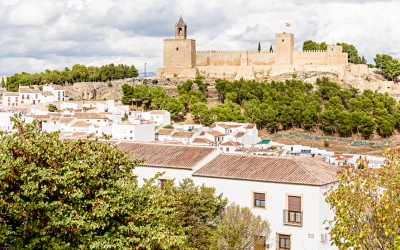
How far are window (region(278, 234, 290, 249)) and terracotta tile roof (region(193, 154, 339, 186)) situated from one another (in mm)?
1811

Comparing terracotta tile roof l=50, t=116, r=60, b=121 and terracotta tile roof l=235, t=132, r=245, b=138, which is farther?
terracotta tile roof l=50, t=116, r=60, b=121

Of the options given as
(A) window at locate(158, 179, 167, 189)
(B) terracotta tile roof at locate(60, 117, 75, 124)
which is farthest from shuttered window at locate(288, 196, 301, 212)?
(B) terracotta tile roof at locate(60, 117, 75, 124)

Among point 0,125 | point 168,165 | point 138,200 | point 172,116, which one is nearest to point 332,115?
point 172,116

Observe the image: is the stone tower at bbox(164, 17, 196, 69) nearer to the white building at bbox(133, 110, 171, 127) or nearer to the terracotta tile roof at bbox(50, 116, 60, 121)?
the white building at bbox(133, 110, 171, 127)

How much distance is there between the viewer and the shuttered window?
18.2 metres

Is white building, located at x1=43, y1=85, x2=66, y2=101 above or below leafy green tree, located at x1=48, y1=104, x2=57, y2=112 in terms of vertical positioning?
above

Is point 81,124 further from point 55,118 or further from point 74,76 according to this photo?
point 74,76

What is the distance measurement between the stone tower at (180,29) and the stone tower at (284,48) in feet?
44.1

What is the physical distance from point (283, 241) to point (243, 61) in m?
63.7

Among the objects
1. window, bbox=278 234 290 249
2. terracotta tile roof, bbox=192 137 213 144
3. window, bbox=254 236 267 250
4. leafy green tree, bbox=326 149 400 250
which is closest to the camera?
leafy green tree, bbox=326 149 400 250

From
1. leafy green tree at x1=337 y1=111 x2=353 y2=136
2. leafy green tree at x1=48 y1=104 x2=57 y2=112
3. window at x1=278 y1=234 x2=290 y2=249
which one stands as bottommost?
window at x1=278 y1=234 x2=290 y2=249

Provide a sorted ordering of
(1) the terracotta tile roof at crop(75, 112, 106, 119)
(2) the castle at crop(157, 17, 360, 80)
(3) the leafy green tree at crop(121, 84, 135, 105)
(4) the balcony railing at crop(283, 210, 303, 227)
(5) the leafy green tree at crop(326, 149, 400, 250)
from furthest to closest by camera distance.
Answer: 1. (2) the castle at crop(157, 17, 360, 80)
2. (3) the leafy green tree at crop(121, 84, 135, 105)
3. (1) the terracotta tile roof at crop(75, 112, 106, 119)
4. (4) the balcony railing at crop(283, 210, 303, 227)
5. (5) the leafy green tree at crop(326, 149, 400, 250)

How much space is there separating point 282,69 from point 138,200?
223 ft

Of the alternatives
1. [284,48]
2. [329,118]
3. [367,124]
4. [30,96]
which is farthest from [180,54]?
[367,124]
